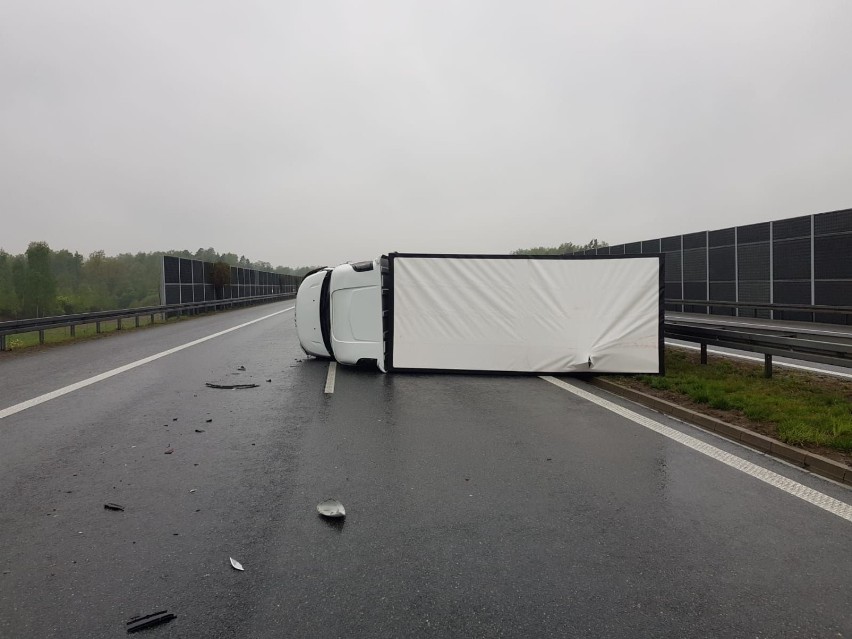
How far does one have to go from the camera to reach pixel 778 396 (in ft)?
24.2

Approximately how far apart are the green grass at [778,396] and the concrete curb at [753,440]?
0.71 feet

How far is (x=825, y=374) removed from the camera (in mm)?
9453

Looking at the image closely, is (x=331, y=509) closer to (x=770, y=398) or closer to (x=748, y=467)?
(x=748, y=467)

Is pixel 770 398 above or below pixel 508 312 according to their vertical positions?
below

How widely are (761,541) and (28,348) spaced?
1764cm

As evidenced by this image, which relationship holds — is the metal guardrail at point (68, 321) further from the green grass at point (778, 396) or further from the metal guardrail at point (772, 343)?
the metal guardrail at point (772, 343)

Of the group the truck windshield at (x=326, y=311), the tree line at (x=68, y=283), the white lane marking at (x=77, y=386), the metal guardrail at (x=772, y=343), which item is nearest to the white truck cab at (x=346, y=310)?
the truck windshield at (x=326, y=311)

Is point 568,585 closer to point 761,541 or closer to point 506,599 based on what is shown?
point 506,599

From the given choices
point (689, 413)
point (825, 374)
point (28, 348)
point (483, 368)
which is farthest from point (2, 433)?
point (825, 374)

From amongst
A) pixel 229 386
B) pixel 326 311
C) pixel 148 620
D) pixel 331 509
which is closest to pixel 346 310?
pixel 326 311

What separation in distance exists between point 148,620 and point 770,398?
754cm

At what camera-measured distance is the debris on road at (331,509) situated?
12.9 ft

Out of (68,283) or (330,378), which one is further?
(68,283)

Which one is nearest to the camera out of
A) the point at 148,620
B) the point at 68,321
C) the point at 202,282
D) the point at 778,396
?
the point at 148,620
